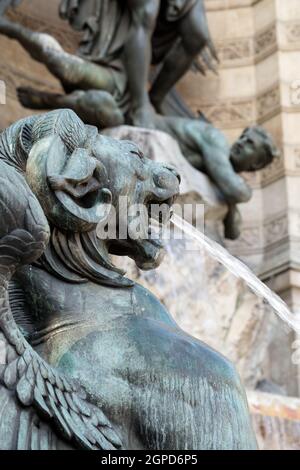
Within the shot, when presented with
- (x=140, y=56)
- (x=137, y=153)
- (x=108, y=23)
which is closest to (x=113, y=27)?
(x=108, y=23)

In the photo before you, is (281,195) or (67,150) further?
(281,195)

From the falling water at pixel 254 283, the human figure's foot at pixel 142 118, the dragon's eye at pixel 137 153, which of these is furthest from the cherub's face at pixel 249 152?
the dragon's eye at pixel 137 153

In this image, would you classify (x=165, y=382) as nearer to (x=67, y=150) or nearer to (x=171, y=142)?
(x=67, y=150)

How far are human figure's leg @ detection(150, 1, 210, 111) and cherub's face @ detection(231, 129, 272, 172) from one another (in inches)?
27.4

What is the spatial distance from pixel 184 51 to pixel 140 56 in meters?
0.50

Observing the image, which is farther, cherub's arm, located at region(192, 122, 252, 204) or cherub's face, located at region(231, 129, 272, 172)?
cherub's face, located at region(231, 129, 272, 172)

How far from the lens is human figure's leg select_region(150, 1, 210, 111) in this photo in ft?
19.4

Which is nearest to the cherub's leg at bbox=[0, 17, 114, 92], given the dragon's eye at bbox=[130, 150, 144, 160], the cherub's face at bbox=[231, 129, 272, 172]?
the cherub's face at bbox=[231, 129, 272, 172]

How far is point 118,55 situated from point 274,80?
1429mm

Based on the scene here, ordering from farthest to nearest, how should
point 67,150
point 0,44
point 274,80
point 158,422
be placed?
point 274,80
point 0,44
point 67,150
point 158,422

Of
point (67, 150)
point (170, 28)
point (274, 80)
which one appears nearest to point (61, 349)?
point (67, 150)

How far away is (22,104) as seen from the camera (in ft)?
18.8

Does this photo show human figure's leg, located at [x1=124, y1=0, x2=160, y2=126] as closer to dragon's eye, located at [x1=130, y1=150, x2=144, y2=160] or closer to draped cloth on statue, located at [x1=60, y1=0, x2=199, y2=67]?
draped cloth on statue, located at [x1=60, y1=0, x2=199, y2=67]

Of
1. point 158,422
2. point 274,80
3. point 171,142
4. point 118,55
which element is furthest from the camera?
point 274,80
